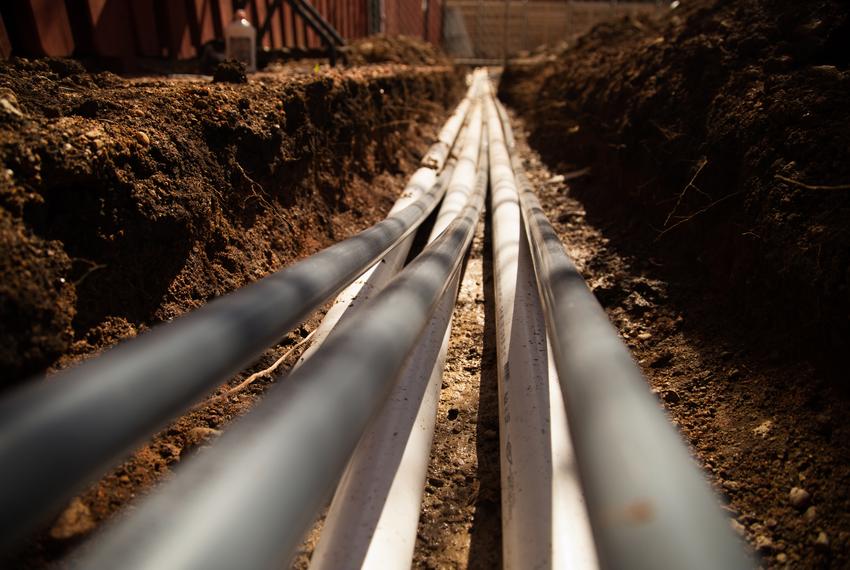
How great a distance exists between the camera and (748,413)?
1267mm

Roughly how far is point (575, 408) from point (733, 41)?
2444 millimetres

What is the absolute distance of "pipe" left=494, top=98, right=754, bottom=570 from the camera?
0.50 metres

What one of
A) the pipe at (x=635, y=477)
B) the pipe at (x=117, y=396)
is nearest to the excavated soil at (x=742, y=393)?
the pipe at (x=635, y=477)

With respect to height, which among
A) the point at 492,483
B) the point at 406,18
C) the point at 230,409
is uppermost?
the point at 406,18

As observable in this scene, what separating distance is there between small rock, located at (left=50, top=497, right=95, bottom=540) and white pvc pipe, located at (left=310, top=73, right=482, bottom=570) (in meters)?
0.45

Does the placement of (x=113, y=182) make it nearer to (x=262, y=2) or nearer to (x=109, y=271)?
(x=109, y=271)

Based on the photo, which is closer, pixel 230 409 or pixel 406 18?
pixel 230 409

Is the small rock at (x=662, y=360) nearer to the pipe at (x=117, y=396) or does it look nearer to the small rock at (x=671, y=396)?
the small rock at (x=671, y=396)

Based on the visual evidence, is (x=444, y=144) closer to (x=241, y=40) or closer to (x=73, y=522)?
(x=241, y=40)

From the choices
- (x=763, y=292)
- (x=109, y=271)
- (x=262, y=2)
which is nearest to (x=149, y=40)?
(x=262, y=2)

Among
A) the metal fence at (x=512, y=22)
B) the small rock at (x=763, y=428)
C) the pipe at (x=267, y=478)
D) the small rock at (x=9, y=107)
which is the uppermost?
the metal fence at (x=512, y=22)

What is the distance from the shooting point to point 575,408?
69 centimetres

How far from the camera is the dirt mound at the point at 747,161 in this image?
131 cm

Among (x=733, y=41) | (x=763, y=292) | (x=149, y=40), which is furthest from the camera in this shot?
(x=149, y=40)
